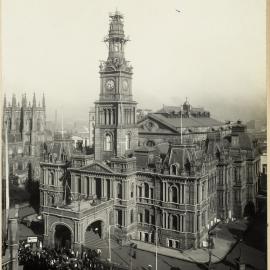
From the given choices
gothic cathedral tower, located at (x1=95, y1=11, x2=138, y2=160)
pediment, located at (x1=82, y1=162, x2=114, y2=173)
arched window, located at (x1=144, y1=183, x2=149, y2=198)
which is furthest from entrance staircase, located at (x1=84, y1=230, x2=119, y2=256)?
gothic cathedral tower, located at (x1=95, y1=11, x2=138, y2=160)

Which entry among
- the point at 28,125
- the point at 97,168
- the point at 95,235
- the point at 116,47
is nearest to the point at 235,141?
the point at 97,168

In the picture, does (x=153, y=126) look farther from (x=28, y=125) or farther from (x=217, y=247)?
(x=28, y=125)

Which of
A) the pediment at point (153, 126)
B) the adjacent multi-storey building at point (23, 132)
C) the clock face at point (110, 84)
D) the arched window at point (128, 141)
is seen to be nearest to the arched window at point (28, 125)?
the adjacent multi-storey building at point (23, 132)

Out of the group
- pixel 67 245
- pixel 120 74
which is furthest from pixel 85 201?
pixel 120 74

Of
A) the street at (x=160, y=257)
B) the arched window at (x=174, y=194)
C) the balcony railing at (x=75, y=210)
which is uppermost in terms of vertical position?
the arched window at (x=174, y=194)

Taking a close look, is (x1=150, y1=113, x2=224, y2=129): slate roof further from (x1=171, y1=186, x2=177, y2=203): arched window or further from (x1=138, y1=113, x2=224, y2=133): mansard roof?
(x1=171, y1=186, x2=177, y2=203): arched window

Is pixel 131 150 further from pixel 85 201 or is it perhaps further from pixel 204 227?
pixel 204 227

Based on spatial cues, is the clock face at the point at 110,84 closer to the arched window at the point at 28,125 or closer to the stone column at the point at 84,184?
the stone column at the point at 84,184
